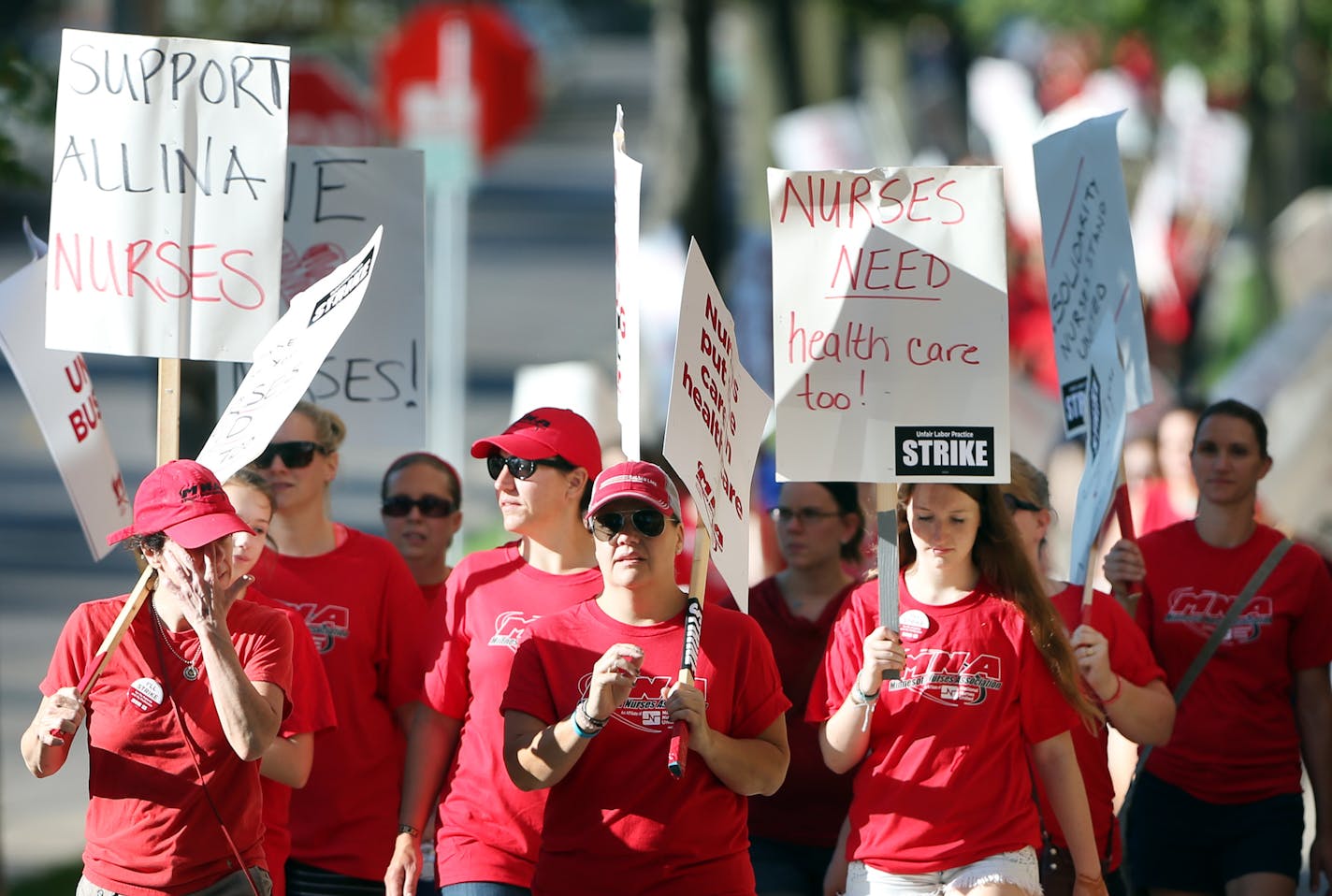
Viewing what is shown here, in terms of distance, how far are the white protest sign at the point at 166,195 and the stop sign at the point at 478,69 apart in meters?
10.7

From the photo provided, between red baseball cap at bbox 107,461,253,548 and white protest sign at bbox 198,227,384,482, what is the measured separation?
23cm

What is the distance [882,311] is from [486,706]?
1442 mm

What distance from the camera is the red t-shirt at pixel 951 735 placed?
16.5ft

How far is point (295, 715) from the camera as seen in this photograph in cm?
497

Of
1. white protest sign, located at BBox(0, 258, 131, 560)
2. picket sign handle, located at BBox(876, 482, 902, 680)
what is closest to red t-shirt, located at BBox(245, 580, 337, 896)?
white protest sign, located at BBox(0, 258, 131, 560)

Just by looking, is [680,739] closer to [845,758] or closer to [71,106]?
[845,758]

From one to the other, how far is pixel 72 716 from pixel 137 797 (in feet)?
0.89

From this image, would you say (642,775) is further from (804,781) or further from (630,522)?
(804,781)

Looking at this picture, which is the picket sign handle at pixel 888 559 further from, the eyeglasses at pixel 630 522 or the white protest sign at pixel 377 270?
the white protest sign at pixel 377 270

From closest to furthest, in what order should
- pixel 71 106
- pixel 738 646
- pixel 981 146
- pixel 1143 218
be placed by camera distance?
pixel 738 646 < pixel 71 106 < pixel 1143 218 < pixel 981 146

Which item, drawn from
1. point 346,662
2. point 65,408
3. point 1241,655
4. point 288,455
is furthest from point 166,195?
point 1241,655

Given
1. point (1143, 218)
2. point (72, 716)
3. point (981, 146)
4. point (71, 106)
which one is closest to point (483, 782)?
point (72, 716)

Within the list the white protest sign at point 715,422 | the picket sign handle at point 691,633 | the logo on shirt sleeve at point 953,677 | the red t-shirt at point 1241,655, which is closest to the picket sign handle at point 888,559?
the logo on shirt sleeve at point 953,677

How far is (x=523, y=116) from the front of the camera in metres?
19.7
